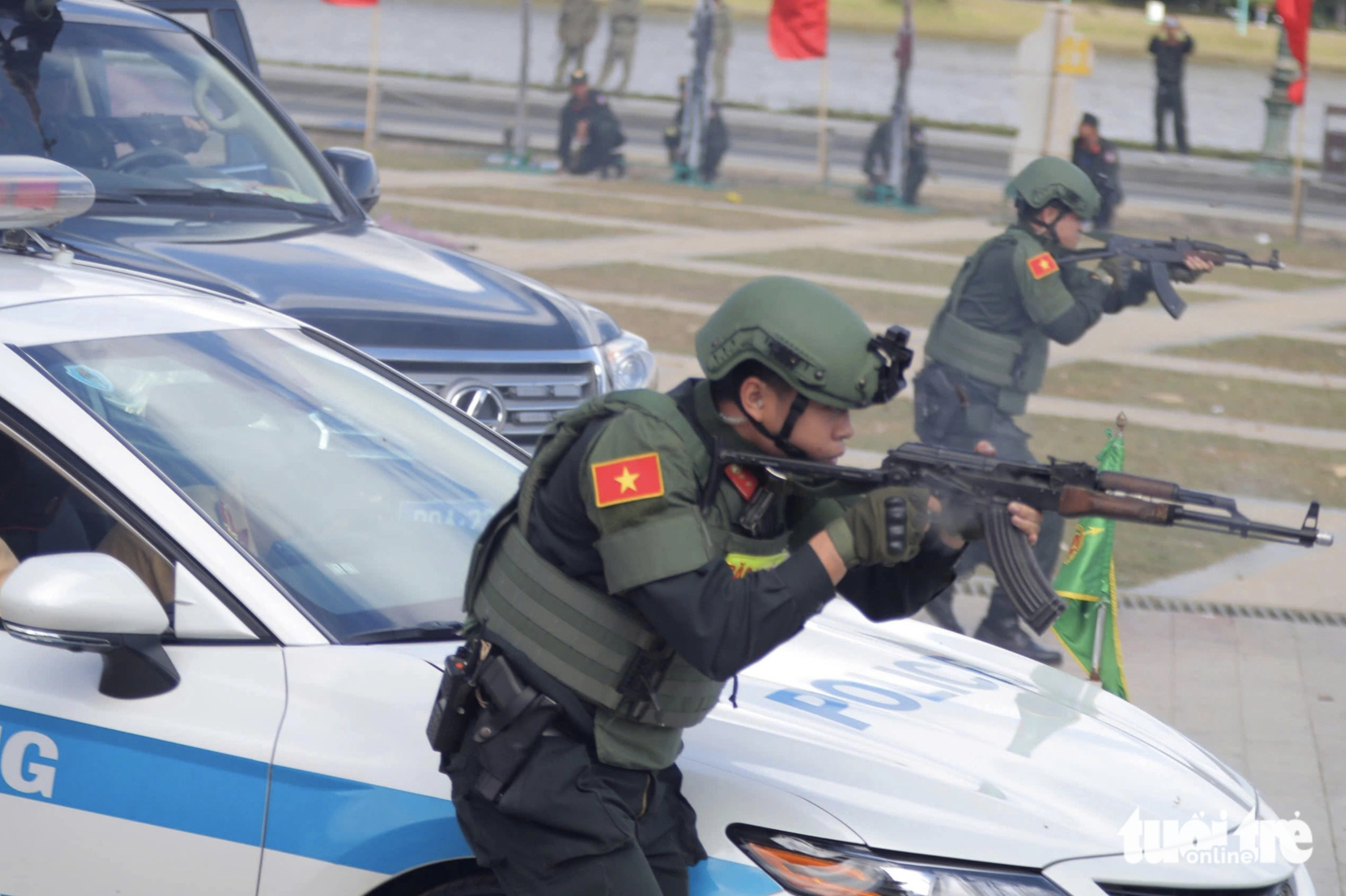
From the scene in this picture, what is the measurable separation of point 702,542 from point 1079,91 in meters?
40.1

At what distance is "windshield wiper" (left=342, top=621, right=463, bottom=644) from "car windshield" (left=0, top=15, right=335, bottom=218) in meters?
3.37

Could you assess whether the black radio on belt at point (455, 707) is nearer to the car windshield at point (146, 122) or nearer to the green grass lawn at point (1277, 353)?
the car windshield at point (146, 122)

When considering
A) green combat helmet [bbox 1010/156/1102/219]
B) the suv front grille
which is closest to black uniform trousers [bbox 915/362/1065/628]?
green combat helmet [bbox 1010/156/1102/219]

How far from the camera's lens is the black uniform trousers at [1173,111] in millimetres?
28234

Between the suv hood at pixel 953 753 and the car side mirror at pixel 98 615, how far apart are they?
937 mm

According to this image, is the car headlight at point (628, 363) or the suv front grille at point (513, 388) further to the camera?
the car headlight at point (628, 363)

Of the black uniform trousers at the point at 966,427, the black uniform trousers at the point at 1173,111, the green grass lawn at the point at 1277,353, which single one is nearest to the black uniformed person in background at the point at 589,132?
the green grass lawn at the point at 1277,353

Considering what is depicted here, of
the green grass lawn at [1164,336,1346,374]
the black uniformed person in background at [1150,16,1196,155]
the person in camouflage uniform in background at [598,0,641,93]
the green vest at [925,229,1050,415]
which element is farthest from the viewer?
the person in camouflage uniform in background at [598,0,641,93]

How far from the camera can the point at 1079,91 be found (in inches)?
1588

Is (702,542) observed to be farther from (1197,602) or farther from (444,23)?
(444,23)

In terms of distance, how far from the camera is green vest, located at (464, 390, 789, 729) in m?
2.60

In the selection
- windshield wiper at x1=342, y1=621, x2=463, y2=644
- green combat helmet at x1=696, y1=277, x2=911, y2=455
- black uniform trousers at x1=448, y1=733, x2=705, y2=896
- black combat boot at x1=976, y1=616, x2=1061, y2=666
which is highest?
green combat helmet at x1=696, y1=277, x2=911, y2=455

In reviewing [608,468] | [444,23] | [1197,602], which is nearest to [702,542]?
[608,468]

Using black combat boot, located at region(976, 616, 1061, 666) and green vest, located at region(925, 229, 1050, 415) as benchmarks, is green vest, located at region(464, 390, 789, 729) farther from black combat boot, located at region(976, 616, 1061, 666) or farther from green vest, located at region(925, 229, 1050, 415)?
green vest, located at region(925, 229, 1050, 415)
